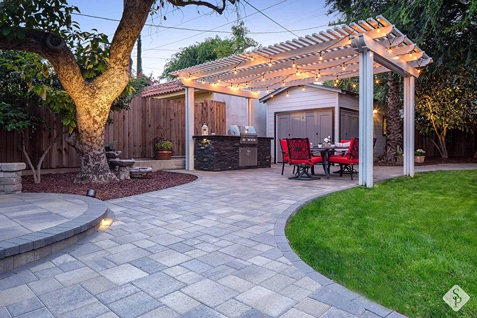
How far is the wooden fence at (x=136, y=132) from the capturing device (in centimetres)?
663

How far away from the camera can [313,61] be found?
25.9 ft

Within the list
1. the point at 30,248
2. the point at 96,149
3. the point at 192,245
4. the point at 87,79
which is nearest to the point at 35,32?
the point at 87,79

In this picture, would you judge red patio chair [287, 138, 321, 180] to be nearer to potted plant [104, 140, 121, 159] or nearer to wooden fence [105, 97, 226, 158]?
potted plant [104, 140, 121, 159]

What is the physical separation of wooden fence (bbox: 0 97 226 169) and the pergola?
0.66 meters

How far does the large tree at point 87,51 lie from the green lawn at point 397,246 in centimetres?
403

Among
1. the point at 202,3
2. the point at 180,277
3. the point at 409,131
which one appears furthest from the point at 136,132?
the point at 180,277

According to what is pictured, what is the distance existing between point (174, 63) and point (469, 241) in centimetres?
2495

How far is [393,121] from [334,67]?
12.5ft

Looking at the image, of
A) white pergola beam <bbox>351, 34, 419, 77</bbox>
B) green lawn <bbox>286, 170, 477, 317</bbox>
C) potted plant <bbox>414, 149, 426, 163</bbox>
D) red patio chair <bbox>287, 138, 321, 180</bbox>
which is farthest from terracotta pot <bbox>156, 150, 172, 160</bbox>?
potted plant <bbox>414, 149, 426, 163</bbox>

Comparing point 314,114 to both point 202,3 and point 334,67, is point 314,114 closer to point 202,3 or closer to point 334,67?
point 334,67

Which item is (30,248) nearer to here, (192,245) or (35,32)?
(192,245)

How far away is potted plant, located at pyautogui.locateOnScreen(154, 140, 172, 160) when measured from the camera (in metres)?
8.95

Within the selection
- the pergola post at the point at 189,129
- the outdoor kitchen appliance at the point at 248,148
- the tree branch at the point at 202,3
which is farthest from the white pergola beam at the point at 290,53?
the outdoor kitchen appliance at the point at 248,148

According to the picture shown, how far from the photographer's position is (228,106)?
12414 millimetres
